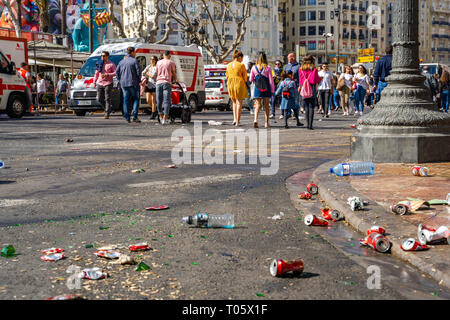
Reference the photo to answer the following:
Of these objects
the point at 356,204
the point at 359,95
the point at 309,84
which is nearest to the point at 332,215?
the point at 356,204

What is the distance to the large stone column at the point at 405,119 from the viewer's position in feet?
25.2

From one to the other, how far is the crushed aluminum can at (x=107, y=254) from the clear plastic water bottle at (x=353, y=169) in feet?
12.0

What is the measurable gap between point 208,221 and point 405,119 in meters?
3.89

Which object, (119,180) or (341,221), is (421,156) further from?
(119,180)

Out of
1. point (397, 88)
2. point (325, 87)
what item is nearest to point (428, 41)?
point (325, 87)

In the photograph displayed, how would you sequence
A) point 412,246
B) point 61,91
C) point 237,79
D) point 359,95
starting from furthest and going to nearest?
point 61,91, point 359,95, point 237,79, point 412,246

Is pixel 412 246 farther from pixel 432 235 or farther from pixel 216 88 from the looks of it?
pixel 216 88

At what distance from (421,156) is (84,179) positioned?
13.1 feet

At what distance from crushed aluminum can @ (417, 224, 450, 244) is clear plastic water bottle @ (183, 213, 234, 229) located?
1.39 metres

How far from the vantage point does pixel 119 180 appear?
276 inches

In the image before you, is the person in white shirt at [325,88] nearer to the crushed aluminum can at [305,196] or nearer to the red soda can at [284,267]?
the crushed aluminum can at [305,196]

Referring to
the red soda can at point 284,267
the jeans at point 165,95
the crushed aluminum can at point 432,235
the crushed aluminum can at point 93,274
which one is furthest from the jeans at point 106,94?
the red soda can at point 284,267

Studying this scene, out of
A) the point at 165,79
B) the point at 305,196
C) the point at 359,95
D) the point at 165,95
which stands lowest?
the point at 305,196

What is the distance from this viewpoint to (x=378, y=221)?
4617 mm
